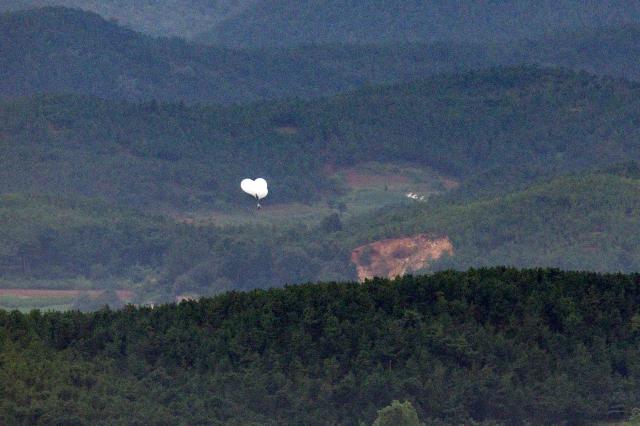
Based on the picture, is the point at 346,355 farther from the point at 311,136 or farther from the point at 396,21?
the point at 396,21

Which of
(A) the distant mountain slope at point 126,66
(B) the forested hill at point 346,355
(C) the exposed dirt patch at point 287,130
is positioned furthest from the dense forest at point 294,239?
(B) the forested hill at point 346,355

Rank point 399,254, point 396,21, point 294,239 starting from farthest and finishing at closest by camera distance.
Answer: point 396,21 → point 294,239 → point 399,254

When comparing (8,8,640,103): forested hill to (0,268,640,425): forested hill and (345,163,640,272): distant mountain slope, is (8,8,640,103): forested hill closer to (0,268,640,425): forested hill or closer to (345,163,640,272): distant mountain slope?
(345,163,640,272): distant mountain slope

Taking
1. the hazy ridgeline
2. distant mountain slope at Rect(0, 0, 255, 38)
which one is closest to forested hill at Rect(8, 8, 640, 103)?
the hazy ridgeline

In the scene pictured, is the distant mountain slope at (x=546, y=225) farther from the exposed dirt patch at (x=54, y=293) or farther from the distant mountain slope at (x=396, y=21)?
the distant mountain slope at (x=396, y=21)

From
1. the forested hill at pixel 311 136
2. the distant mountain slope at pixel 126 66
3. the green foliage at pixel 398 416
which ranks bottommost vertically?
the green foliage at pixel 398 416

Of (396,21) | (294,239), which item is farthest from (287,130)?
(396,21)

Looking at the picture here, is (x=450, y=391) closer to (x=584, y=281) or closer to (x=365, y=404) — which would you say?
(x=365, y=404)
